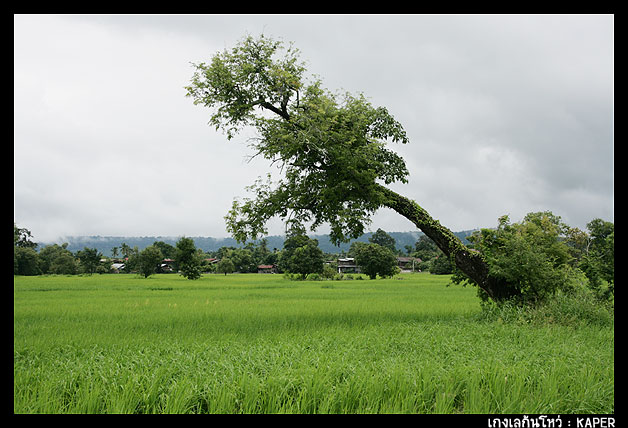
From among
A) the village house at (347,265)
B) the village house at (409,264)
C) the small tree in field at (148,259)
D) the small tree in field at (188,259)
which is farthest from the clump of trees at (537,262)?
the village house at (347,265)

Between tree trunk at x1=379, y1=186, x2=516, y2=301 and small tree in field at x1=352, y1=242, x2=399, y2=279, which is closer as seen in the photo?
tree trunk at x1=379, y1=186, x2=516, y2=301

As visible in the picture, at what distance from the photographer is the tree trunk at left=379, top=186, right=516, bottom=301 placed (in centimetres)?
1473

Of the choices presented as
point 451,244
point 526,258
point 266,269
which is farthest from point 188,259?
point 526,258

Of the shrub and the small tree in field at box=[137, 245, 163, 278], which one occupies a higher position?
the shrub

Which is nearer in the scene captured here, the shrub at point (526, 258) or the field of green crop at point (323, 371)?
the field of green crop at point (323, 371)

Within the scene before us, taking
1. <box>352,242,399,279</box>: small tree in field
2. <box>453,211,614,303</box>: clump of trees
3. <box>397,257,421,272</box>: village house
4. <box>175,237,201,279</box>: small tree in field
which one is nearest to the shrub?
<box>453,211,614,303</box>: clump of trees

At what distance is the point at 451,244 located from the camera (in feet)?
48.5

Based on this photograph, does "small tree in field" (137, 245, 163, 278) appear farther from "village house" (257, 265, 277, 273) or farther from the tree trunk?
the tree trunk

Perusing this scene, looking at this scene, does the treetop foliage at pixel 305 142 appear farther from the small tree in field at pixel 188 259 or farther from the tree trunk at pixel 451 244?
the small tree in field at pixel 188 259

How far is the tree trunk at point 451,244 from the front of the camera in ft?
48.3

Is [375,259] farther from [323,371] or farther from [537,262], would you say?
[323,371]
